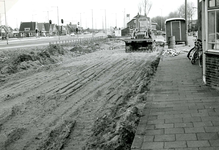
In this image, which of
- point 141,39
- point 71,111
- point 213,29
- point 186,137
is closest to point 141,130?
point 186,137

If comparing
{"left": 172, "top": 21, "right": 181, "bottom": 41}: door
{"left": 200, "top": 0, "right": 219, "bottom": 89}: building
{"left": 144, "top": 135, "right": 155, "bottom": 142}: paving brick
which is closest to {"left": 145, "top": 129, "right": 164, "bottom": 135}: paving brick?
{"left": 144, "top": 135, "right": 155, "bottom": 142}: paving brick

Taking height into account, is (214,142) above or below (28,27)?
below

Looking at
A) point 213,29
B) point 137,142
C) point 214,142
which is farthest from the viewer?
point 213,29

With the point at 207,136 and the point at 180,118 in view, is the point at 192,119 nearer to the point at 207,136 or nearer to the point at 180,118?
the point at 180,118

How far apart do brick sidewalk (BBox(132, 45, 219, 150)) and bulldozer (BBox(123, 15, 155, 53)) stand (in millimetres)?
16895


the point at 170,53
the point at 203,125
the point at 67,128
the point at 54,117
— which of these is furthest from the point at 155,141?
the point at 170,53

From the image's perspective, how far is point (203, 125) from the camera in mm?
5711

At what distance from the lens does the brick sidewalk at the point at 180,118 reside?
494 centimetres

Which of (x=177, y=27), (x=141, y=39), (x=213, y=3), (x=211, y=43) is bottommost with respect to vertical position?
(x=211, y=43)

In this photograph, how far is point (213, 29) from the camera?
916cm

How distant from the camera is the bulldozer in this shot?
1057 inches

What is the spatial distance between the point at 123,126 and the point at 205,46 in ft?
15.0

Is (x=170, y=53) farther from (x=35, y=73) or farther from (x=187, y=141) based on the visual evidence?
(x=187, y=141)

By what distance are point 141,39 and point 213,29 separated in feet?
58.2
